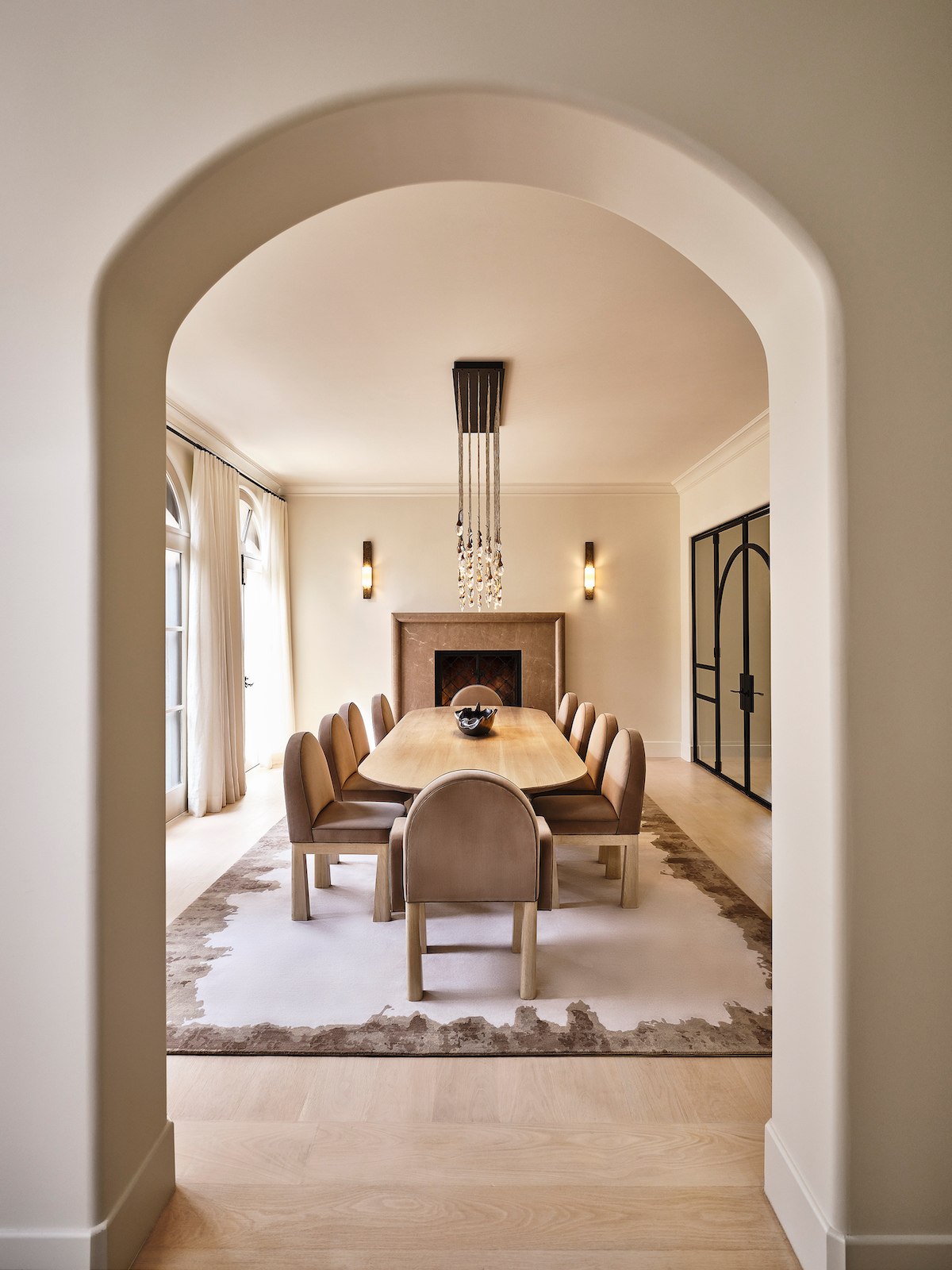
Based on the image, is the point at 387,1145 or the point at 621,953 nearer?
the point at 387,1145

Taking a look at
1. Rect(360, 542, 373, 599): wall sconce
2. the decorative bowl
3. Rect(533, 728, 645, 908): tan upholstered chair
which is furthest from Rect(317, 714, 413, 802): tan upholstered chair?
Rect(360, 542, 373, 599): wall sconce

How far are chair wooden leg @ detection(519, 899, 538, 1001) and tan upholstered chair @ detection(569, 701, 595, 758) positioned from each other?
5.95 ft

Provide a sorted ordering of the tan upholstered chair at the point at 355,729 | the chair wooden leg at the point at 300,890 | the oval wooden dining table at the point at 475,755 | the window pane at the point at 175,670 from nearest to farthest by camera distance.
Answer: the oval wooden dining table at the point at 475,755 → the chair wooden leg at the point at 300,890 → the tan upholstered chair at the point at 355,729 → the window pane at the point at 175,670

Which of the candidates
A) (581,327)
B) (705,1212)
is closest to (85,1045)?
(705,1212)

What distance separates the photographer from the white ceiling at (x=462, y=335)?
8.11 feet

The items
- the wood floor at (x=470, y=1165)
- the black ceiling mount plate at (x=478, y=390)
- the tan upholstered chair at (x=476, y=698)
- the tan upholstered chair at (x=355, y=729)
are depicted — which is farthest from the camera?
the tan upholstered chair at (x=476, y=698)

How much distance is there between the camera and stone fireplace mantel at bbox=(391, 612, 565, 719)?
6805 mm

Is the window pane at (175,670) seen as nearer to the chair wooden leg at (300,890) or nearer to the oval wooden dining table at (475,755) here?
the oval wooden dining table at (475,755)

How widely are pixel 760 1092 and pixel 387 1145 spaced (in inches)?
40.3

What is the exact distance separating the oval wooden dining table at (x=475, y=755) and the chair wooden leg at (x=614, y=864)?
0.60 metres

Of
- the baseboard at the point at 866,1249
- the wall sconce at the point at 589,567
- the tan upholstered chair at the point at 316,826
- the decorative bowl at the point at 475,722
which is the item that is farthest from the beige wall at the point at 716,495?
the baseboard at the point at 866,1249

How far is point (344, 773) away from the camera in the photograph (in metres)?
3.63

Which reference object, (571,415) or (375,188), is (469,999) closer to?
(375,188)

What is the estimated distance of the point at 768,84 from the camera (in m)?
1.30
